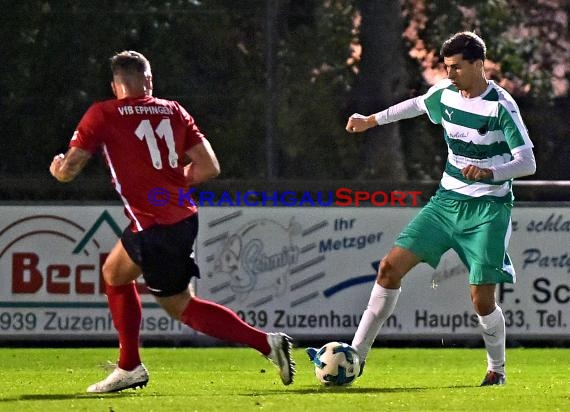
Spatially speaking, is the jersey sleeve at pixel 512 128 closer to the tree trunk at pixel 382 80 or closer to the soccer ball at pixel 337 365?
the soccer ball at pixel 337 365

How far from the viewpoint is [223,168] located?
13.3 metres

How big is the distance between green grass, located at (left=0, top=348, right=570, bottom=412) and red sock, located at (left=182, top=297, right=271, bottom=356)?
28cm

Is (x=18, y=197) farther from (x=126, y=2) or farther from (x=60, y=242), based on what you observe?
(x=126, y=2)

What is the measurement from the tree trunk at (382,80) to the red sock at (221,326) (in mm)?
5212

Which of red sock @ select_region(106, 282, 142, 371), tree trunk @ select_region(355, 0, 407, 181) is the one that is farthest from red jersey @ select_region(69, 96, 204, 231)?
tree trunk @ select_region(355, 0, 407, 181)

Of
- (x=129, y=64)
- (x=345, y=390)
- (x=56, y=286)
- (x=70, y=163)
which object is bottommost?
(x=56, y=286)

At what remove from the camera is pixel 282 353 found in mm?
8312

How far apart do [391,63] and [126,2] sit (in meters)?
2.25

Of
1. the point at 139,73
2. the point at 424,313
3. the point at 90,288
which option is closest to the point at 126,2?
the point at 90,288

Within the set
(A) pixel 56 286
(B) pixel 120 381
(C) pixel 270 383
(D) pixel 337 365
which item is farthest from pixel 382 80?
(B) pixel 120 381

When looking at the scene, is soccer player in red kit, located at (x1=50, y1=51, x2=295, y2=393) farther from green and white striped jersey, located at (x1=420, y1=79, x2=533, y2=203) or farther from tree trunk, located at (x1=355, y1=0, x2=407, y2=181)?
tree trunk, located at (x1=355, y1=0, x2=407, y2=181)

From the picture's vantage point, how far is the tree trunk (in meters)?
13.3
